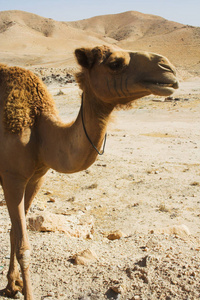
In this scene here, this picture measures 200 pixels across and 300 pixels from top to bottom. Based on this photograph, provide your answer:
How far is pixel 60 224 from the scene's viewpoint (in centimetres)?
551

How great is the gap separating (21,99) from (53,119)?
0.41 metres

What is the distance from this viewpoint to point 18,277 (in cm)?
412

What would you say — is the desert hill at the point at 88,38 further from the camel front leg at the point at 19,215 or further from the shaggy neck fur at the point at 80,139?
the camel front leg at the point at 19,215

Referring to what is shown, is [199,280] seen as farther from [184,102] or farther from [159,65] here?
[184,102]

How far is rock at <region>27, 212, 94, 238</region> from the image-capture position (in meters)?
5.33

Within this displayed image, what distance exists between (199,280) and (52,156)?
1990 mm

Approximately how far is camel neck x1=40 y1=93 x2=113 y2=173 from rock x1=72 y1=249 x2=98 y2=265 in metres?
1.56

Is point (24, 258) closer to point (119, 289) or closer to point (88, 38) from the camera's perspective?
point (119, 289)

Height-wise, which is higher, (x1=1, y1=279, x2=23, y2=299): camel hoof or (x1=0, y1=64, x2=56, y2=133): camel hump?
(x1=0, y1=64, x2=56, y2=133): camel hump

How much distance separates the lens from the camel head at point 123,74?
8.65 feet

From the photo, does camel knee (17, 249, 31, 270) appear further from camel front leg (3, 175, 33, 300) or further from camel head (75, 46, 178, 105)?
camel head (75, 46, 178, 105)

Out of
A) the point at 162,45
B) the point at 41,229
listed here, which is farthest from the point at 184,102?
the point at 162,45

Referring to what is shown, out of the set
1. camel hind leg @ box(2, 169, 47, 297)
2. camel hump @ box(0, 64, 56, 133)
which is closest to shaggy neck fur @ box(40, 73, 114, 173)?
camel hump @ box(0, 64, 56, 133)

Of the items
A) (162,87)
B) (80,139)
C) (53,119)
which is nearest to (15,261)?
(53,119)
